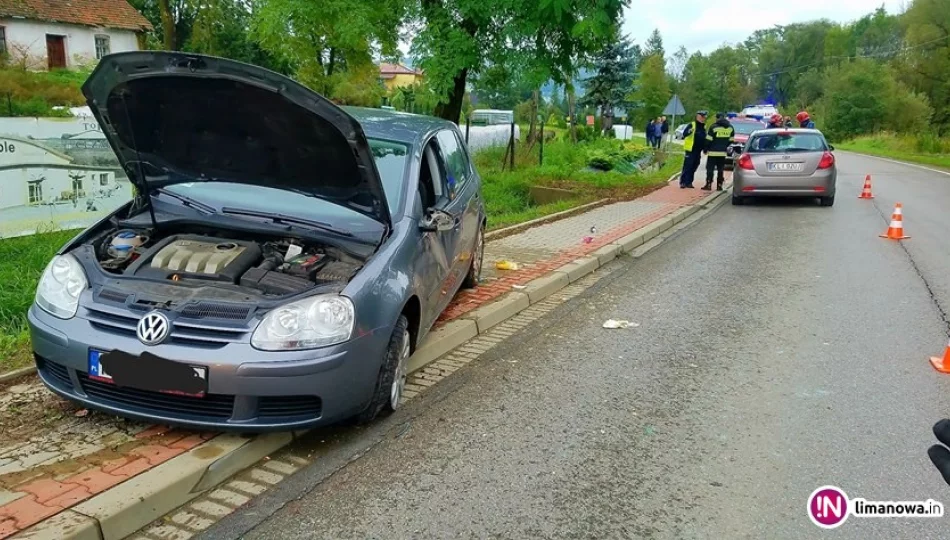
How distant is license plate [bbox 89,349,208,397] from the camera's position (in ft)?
11.4

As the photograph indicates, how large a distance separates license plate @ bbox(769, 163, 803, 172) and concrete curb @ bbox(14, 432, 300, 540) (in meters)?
12.9

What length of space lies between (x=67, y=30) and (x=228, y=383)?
41.1 metres

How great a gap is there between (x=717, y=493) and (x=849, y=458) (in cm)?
91

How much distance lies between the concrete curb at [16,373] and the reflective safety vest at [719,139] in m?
14.8

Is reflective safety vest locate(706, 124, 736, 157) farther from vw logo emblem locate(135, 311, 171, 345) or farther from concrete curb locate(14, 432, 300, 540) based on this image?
vw logo emblem locate(135, 311, 171, 345)

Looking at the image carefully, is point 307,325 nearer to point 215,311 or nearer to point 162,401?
point 215,311

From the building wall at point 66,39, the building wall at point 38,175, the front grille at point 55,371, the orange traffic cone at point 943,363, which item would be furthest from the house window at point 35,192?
the building wall at point 66,39

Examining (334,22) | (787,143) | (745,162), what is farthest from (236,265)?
(787,143)

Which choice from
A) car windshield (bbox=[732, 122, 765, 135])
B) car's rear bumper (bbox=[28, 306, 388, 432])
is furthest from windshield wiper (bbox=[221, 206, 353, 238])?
car windshield (bbox=[732, 122, 765, 135])

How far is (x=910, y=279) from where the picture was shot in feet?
27.0

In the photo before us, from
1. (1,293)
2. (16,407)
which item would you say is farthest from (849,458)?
(1,293)

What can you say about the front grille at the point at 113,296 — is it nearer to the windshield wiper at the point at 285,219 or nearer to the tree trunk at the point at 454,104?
the windshield wiper at the point at 285,219

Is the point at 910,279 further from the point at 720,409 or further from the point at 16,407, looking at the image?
the point at 16,407

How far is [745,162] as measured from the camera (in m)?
14.7
